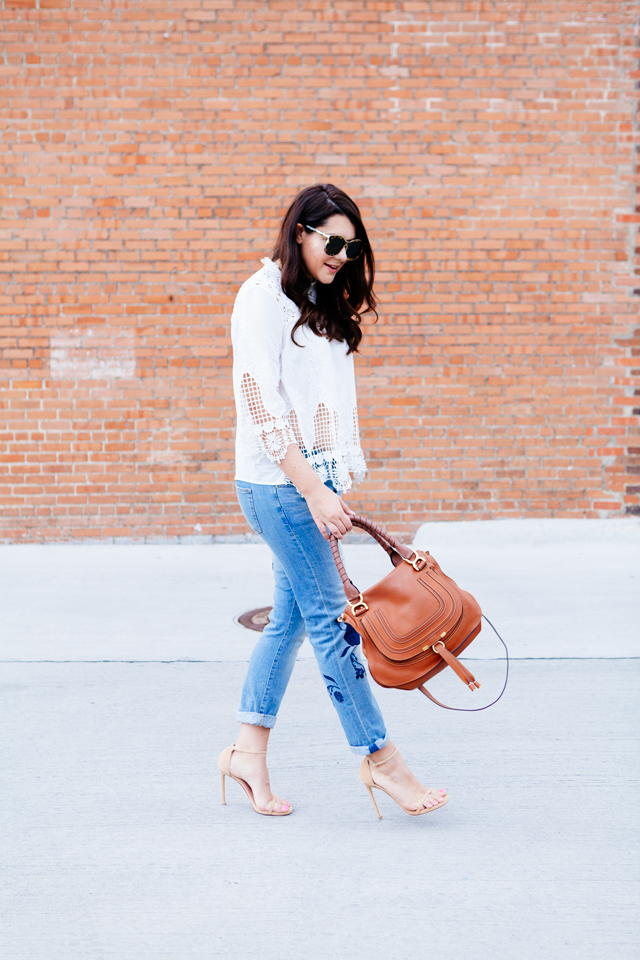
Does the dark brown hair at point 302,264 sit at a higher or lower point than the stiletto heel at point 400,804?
higher

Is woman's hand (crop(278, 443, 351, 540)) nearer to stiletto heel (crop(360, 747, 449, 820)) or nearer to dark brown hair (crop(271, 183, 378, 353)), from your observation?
dark brown hair (crop(271, 183, 378, 353))

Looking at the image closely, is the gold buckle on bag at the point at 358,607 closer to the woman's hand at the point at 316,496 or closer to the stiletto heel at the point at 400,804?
the woman's hand at the point at 316,496

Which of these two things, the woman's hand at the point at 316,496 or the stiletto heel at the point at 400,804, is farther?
the stiletto heel at the point at 400,804

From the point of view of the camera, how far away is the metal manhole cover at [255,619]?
4559mm

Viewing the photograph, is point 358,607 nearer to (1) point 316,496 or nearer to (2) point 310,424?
(1) point 316,496

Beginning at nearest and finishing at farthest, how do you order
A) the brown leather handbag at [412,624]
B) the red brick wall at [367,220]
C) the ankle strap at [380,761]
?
the brown leather handbag at [412,624] < the ankle strap at [380,761] < the red brick wall at [367,220]

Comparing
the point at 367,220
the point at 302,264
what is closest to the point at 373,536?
the point at 302,264

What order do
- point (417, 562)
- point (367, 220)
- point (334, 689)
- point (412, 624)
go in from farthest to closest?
1. point (367, 220)
2. point (334, 689)
3. point (417, 562)
4. point (412, 624)

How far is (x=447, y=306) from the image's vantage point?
637 centimetres

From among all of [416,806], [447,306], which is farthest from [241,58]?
[416,806]

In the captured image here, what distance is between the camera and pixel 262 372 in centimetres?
232

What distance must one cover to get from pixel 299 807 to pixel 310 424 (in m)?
1.27

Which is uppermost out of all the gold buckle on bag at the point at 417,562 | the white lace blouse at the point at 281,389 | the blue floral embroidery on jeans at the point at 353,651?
the white lace blouse at the point at 281,389

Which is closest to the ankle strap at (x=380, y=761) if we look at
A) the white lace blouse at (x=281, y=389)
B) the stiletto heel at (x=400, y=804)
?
the stiletto heel at (x=400, y=804)
